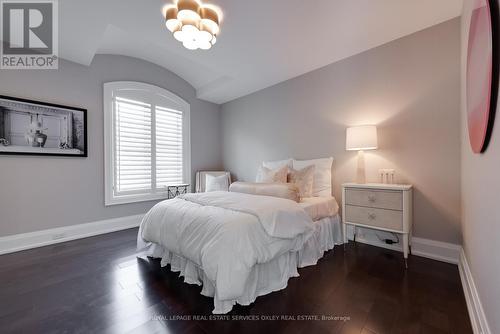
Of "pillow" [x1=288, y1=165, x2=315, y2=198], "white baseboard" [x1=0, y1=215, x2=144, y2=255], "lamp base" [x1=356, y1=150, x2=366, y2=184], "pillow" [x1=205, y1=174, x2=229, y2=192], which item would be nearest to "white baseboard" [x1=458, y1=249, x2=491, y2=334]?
"lamp base" [x1=356, y1=150, x2=366, y2=184]

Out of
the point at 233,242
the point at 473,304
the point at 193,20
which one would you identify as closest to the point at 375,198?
the point at 473,304

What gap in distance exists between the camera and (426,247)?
2236mm

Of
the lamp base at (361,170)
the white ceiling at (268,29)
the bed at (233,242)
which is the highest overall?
the white ceiling at (268,29)

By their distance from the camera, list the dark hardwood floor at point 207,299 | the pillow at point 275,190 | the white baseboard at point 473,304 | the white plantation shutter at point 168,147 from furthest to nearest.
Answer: the white plantation shutter at point 168,147 → the pillow at point 275,190 → the dark hardwood floor at point 207,299 → the white baseboard at point 473,304

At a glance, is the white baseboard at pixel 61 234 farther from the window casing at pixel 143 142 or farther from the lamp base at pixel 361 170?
the lamp base at pixel 361 170

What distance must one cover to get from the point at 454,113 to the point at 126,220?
4.73 m

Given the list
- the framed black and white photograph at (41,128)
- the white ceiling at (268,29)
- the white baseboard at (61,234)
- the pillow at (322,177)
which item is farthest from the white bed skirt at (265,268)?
the white ceiling at (268,29)

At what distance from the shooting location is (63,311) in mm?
1458

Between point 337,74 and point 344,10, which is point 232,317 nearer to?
point 344,10

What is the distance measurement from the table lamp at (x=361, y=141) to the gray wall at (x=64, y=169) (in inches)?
141

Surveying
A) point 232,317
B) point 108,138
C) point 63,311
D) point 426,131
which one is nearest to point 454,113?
point 426,131

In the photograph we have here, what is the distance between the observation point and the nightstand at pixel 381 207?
6.63 feet

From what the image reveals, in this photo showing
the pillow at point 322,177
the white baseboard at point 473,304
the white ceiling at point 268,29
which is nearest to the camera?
the white baseboard at point 473,304

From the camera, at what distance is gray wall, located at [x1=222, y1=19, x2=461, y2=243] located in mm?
2111
